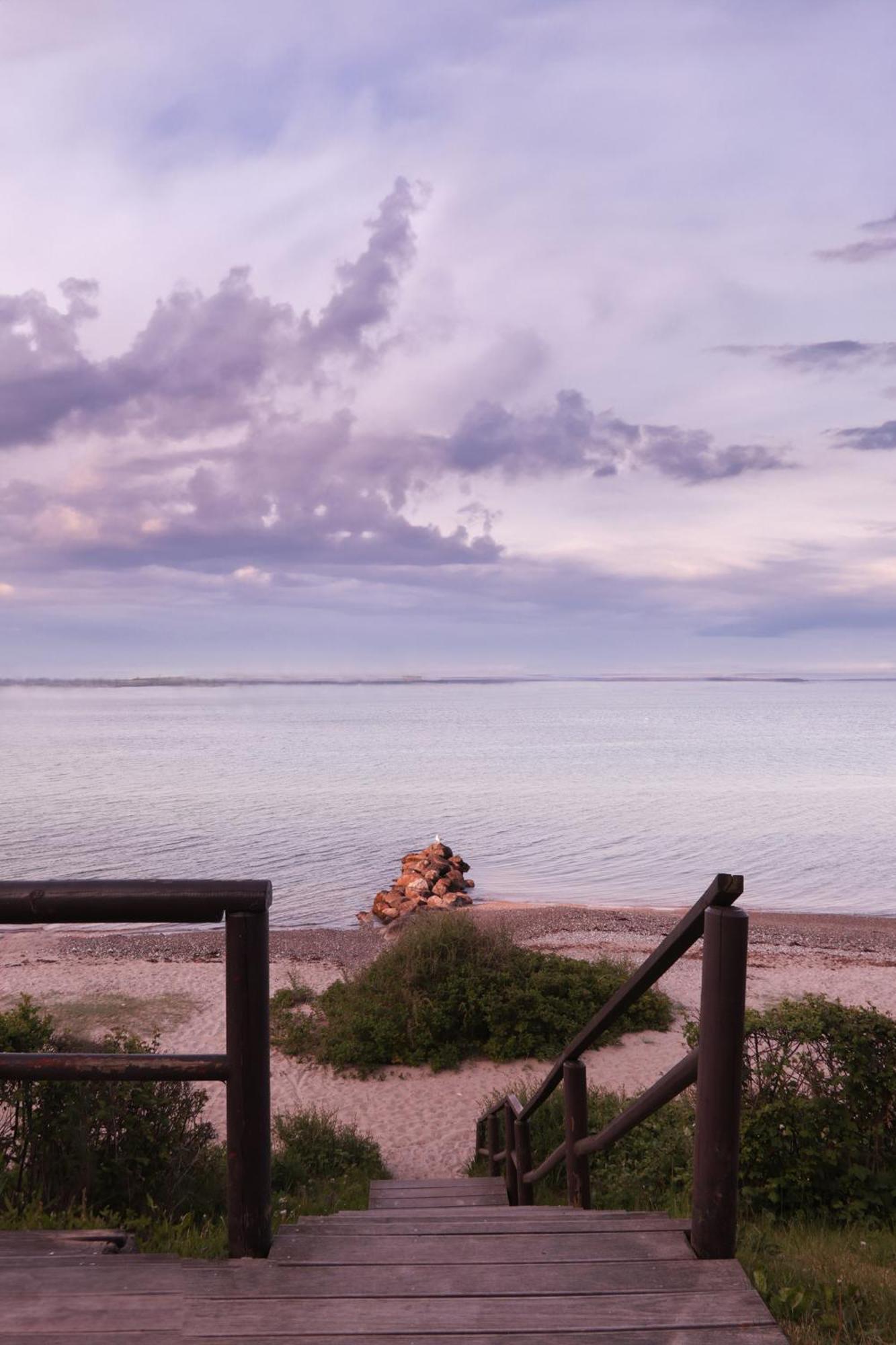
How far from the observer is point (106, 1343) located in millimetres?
2311

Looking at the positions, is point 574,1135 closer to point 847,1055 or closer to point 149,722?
point 847,1055

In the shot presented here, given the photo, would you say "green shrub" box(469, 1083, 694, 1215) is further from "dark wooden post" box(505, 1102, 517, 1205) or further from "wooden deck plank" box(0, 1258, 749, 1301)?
"wooden deck plank" box(0, 1258, 749, 1301)

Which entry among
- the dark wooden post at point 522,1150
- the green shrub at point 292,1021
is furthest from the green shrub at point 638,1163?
the green shrub at point 292,1021

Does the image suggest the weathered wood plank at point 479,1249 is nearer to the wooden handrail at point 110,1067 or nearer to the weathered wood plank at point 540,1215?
the weathered wood plank at point 540,1215

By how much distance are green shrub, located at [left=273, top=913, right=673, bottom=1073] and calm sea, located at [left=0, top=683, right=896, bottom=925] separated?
11.9 m

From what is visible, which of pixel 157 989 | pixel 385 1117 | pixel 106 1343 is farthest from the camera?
pixel 157 989

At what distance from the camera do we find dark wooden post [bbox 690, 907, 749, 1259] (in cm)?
267

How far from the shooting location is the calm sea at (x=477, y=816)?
30.8 metres

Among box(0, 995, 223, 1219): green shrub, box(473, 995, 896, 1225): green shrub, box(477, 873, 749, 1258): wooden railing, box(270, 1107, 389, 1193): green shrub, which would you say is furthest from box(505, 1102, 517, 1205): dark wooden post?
box(477, 873, 749, 1258): wooden railing

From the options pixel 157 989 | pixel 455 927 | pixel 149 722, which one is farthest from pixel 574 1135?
pixel 149 722

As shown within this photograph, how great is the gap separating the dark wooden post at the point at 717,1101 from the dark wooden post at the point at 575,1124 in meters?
1.80

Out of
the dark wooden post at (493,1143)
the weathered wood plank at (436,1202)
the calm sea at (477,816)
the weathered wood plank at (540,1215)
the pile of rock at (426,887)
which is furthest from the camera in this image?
the calm sea at (477,816)

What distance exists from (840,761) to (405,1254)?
82204 millimetres

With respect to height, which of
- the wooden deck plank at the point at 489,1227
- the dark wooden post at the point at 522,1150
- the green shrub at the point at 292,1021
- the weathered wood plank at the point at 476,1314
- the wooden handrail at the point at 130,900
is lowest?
the green shrub at the point at 292,1021
